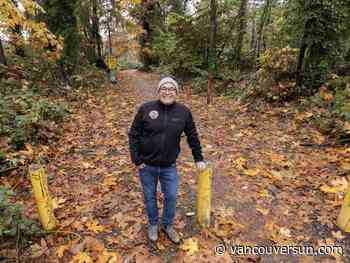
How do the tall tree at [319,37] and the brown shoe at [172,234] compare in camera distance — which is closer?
the brown shoe at [172,234]

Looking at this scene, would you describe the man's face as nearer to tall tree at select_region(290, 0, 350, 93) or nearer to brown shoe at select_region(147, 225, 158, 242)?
brown shoe at select_region(147, 225, 158, 242)

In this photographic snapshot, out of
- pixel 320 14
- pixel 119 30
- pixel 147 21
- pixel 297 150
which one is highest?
pixel 147 21

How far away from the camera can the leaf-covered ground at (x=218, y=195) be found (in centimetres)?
336

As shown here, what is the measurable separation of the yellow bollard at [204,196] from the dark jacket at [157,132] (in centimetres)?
57

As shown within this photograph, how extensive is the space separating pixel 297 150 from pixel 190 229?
365 cm

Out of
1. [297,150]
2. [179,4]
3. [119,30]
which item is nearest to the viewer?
[297,150]

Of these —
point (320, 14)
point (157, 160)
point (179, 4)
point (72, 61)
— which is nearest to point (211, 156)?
point (157, 160)

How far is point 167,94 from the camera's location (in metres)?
2.87

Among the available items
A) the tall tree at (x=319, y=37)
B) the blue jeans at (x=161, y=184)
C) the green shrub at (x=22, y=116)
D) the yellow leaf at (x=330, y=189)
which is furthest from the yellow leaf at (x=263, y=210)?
the tall tree at (x=319, y=37)

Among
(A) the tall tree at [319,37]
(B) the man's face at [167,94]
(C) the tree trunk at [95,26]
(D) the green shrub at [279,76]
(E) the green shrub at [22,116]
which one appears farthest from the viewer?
(C) the tree trunk at [95,26]

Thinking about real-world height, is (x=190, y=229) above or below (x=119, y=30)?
below

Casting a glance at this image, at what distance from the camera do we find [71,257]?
10.4 ft

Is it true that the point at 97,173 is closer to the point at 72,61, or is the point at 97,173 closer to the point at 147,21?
the point at 72,61

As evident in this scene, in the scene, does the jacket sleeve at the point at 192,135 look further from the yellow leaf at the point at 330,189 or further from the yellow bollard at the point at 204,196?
the yellow leaf at the point at 330,189
